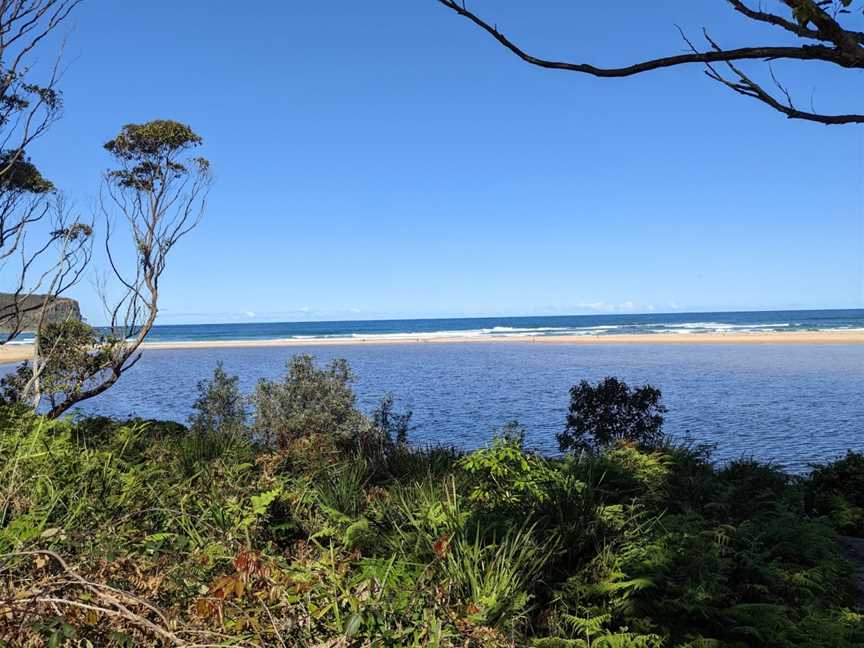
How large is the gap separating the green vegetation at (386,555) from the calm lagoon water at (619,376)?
291 inches

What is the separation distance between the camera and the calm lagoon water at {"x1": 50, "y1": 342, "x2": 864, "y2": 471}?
56.8 feet

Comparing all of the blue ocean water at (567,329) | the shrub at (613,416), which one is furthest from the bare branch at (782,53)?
the blue ocean water at (567,329)

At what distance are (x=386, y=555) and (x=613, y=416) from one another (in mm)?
9755

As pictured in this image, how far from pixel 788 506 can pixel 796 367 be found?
3168cm

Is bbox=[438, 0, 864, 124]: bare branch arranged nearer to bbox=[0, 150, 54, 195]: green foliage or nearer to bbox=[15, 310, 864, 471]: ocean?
bbox=[15, 310, 864, 471]: ocean

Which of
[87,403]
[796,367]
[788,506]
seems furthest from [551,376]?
[788,506]

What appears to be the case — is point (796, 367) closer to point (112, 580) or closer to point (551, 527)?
point (551, 527)

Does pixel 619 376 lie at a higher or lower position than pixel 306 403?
lower

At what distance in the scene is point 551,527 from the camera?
5074 millimetres

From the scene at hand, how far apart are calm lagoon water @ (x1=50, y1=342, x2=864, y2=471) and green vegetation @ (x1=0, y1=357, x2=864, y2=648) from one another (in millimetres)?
7397

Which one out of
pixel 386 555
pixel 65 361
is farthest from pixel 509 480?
pixel 65 361

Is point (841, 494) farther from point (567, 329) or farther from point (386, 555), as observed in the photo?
point (567, 329)

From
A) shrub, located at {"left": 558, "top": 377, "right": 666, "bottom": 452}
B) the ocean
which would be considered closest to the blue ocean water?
the ocean

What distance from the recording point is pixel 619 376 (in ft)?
106
